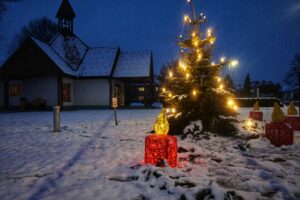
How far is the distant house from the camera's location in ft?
69.6

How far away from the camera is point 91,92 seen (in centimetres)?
2453

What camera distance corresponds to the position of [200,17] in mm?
8312

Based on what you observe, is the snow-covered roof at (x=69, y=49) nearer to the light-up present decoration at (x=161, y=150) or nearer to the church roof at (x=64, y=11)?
the church roof at (x=64, y=11)

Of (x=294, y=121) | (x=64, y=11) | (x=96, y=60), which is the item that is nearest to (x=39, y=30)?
(x=64, y=11)

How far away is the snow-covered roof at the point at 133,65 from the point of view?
79.7 ft

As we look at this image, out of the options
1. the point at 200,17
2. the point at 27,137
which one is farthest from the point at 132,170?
the point at 200,17

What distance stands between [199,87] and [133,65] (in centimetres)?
1820

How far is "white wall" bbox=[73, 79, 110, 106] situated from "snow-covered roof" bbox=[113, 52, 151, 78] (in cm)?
187

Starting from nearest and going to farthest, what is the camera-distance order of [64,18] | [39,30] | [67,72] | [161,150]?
[161,150]
[67,72]
[64,18]
[39,30]

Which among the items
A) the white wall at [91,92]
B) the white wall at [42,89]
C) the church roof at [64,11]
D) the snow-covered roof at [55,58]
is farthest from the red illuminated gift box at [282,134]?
the church roof at [64,11]

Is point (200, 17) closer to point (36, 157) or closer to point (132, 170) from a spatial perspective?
point (132, 170)

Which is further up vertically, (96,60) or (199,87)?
(96,60)

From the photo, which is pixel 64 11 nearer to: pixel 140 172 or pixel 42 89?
pixel 42 89

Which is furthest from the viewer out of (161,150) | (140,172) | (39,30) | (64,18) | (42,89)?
(39,30)
